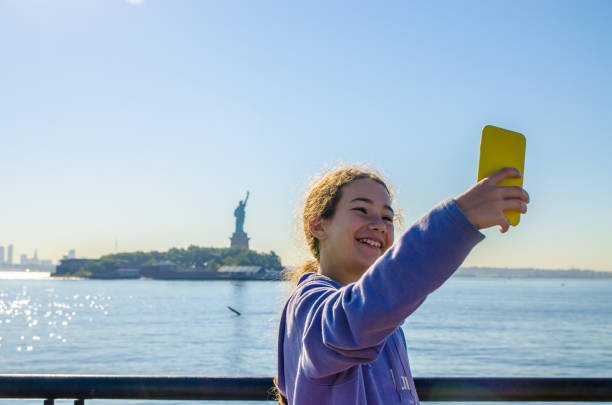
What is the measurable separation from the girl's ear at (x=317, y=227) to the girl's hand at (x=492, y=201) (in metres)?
0.58

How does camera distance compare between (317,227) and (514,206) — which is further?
(317,227)

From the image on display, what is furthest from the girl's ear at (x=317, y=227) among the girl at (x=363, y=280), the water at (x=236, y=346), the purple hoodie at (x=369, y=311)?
the water at (x=236, y=346)

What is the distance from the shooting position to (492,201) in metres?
0.80

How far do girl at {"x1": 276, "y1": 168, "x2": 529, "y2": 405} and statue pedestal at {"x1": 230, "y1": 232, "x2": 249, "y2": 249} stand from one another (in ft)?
370

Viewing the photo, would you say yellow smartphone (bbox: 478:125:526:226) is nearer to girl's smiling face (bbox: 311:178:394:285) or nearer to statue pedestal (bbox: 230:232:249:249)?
girl's smiling face (bbox: 311:178:394:285)

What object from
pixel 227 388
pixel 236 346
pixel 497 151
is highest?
pixel 497 151

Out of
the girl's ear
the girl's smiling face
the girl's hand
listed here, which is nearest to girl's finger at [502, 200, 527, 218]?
the girl's hand

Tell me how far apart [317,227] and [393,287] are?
558 mm

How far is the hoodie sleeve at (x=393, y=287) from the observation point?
2.68 ft

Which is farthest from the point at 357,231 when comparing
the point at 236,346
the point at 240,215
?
the point at 240,215

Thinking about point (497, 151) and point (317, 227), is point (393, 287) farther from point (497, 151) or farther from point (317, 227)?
point (317, 227)

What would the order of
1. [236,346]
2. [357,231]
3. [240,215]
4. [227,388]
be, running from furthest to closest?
[240,215], [236,346], [227,388], [357,231]

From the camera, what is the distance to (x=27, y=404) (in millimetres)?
12945

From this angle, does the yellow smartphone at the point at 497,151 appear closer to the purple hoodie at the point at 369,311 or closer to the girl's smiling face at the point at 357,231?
the purple hoodie at the point at 369,311
